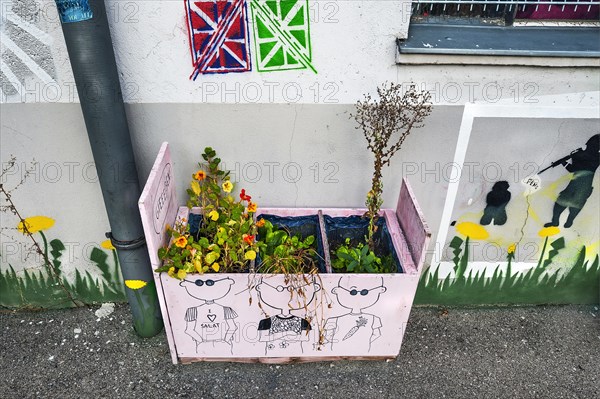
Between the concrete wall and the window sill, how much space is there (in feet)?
0.23

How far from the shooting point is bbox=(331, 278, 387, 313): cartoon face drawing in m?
2.58

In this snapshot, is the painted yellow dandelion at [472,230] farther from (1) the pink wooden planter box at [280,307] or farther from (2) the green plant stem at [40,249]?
(2) the green plant stem at [40,249]

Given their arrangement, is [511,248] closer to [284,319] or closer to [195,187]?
[284,319]

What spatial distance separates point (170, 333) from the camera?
2764 mm

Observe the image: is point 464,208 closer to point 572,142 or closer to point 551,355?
point 572,142

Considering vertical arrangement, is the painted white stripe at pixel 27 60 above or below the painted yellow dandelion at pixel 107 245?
above

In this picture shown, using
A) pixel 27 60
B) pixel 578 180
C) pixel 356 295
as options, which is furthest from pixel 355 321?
pixel 27 60

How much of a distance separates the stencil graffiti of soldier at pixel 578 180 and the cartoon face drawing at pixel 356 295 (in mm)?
1410

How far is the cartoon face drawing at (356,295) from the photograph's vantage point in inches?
102

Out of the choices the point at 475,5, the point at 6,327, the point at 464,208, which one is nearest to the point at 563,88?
the point at 475,5

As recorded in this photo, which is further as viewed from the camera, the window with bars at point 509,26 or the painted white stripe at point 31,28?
the window with bars at point 509,26

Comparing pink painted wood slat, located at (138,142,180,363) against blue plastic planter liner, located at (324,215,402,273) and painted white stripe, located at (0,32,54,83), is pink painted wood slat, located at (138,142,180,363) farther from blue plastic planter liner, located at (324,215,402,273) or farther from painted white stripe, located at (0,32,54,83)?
blue plastic planter liner, located at (324,215,402,273)

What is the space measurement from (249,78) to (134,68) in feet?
2.08

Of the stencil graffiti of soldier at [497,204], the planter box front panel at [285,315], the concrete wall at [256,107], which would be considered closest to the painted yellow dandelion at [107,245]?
the concrete wall at [256,107]
